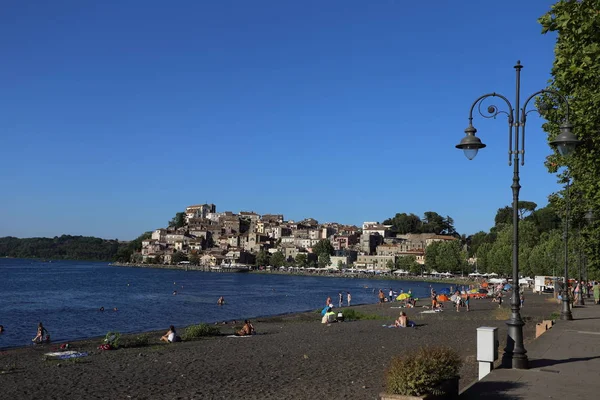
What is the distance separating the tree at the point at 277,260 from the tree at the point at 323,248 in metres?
10.3

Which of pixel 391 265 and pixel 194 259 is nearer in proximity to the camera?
pixel 391 265

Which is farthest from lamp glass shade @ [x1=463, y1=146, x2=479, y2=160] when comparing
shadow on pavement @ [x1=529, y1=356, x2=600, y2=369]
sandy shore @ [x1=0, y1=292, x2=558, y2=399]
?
sandy shore @ [x1=0, y1=292, x2=558, y2=399]

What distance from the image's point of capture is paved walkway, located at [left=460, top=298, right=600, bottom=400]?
9.59m

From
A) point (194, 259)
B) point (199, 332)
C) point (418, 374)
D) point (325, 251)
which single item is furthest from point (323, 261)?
point (418, 374)

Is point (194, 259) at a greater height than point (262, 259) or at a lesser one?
lesser

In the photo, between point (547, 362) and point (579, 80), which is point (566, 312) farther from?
point (579, 80)

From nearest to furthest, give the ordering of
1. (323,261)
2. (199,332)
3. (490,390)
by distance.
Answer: (490,390)
(199,332)
(323,261)

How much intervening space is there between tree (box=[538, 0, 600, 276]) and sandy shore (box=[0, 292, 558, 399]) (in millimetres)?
6341

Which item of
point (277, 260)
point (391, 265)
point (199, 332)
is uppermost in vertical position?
point (277, 260)

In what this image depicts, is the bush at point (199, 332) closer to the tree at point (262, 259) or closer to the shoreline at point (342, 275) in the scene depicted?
the shoreline at point (342, 275)

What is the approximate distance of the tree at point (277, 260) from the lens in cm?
17800

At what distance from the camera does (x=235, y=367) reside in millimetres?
17641

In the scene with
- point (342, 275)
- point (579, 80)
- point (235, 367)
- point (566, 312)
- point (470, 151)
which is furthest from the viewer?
point (342, 275)

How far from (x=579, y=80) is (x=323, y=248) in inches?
6469
